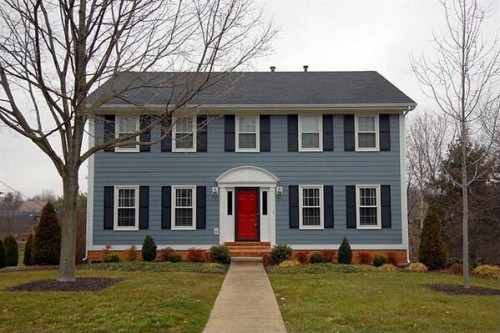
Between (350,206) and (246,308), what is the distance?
10.4 m

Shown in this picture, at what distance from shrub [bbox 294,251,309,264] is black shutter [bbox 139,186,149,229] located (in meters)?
5.49

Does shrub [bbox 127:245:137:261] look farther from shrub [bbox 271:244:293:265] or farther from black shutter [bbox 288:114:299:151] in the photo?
black shutter [bbox 288:114:299:151]

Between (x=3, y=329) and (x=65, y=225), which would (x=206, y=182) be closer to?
(x=65, y=225)

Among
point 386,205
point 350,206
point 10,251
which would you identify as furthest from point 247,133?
point 10,251

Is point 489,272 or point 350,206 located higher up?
point 350,206

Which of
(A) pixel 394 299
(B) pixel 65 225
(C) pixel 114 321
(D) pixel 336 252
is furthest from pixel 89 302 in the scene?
(D) pixel 336 252

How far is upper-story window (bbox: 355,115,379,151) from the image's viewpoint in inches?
744

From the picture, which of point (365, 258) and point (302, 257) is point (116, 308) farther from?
point (365, 258)

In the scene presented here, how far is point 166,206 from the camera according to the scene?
18.7 metres

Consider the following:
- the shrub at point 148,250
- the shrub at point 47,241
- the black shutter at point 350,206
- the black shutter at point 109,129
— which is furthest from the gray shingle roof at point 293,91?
the shrub at point 148,250

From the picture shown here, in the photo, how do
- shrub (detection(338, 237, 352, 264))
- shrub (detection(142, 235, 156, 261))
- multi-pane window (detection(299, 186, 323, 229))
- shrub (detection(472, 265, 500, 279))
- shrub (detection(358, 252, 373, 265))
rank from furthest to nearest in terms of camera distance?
multi-pane window (detection(299, 186, 323, 229)) < shrub (detection(358, 252, 373, 265)) < shrub (detection(142, 235, 156, 261)) < shrub (detection(338, 237, 352, 264)) < shrub (detection(472, 265, 500, 279))

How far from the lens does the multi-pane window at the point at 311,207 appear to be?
18641mm

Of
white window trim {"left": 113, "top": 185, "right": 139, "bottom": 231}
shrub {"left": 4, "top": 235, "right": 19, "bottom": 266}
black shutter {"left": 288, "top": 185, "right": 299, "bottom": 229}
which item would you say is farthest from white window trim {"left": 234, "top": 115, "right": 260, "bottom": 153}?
shrub {"left": 4, "top": 235, "right": 19, "bottom": 266}

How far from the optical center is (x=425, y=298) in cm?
983
